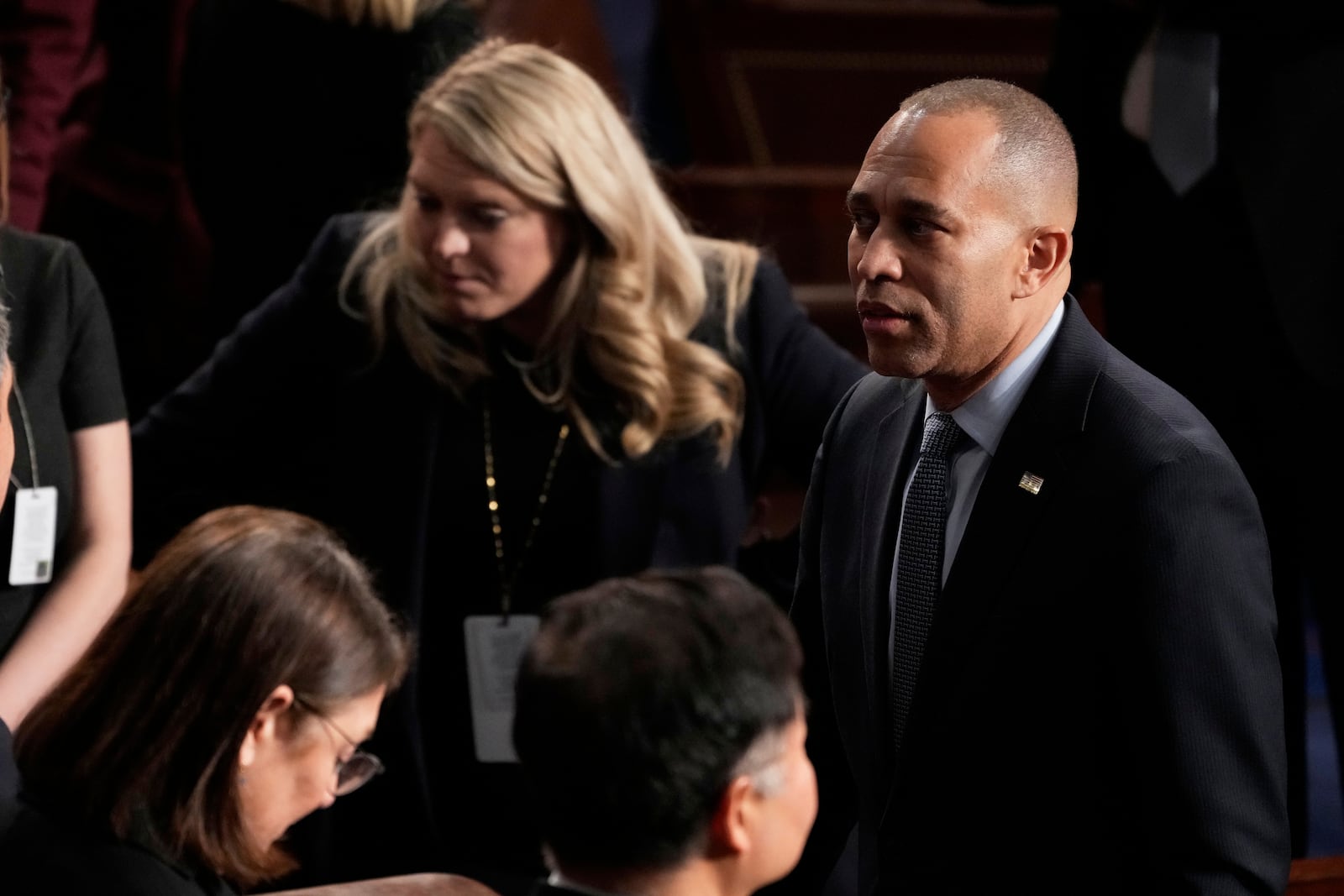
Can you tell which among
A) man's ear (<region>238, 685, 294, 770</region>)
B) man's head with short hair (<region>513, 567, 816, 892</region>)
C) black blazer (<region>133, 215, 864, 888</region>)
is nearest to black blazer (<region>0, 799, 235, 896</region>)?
man's ear (<region>238, 685, 294, 770</region>)

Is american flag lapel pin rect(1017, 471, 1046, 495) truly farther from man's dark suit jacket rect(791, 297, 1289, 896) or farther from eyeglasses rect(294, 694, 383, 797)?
eyeglasses rect(294, 694, 383, 797)

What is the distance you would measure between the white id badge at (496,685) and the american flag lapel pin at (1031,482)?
1.26m

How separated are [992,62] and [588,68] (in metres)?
1.49

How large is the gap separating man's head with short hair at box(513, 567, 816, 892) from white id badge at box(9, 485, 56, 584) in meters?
1.48

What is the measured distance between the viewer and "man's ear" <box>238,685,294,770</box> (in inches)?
78.1

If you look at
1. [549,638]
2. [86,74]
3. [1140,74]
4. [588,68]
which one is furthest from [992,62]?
[549,638]

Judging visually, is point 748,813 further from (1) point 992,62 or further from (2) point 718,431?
(1) point 992,62

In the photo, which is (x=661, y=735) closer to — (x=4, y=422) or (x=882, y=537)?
(x=882, y=537)

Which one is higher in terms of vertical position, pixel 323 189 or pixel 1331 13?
pixel 1331 13

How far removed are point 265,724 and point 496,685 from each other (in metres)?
1.11

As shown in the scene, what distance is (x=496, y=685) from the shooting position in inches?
122

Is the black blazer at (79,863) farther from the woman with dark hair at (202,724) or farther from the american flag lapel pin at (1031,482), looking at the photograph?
the american flag lapel pin at (1031,482)

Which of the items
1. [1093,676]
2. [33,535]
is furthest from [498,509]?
[1093,676]

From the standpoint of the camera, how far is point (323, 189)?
12.4 feet
